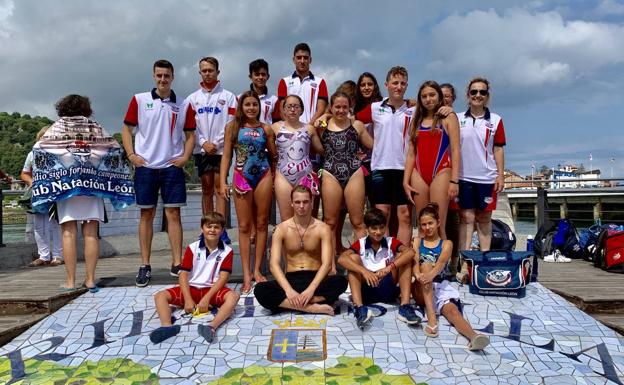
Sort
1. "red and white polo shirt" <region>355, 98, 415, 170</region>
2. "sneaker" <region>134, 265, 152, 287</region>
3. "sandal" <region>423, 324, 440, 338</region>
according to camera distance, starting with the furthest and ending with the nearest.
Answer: "sneaker" <region>134, 265, 152, 287</region> < "red and white polo shirt" <region>355, 98, 415, 170</region> < "sandal" <region>423, 324, 440, 338</region>

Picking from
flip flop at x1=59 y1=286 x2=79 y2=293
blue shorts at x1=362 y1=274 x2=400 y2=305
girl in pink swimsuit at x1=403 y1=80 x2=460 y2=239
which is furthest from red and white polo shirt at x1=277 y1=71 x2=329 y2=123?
flip flop at x1=59 y1=286 x2=79 y2=293

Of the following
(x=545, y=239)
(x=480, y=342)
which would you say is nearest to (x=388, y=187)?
(x=480, y=342)

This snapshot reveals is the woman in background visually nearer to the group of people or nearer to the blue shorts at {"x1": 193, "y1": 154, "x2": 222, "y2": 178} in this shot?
the group of people

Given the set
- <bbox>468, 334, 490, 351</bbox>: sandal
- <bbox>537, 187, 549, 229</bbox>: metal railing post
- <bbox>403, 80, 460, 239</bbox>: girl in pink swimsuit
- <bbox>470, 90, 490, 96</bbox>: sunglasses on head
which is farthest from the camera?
<bbox>537, 187, 549, 229</bbox>: metal railing post

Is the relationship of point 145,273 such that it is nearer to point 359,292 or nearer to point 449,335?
point 359,292

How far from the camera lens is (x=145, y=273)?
198 inches

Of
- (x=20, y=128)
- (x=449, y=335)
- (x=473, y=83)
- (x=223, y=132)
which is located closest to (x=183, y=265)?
(x=223, y=132)

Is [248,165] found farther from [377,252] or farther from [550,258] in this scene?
[550,258]

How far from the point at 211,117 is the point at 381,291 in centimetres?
259

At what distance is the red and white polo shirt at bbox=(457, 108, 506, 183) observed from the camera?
5109 mm

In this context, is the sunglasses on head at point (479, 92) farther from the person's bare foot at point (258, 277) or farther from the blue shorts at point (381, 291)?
the person's bare foot at point (258, 277)

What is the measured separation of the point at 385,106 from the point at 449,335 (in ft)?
7.53

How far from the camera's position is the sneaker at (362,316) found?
3910 mm

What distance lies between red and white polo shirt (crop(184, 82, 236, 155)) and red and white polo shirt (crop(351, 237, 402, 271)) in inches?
77.2
